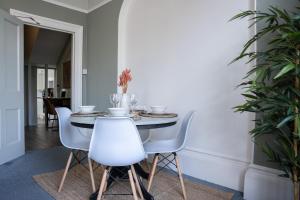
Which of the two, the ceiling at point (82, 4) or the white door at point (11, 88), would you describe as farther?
the ceiling at point (82, 4)

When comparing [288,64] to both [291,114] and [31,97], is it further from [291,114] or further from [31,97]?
[31,97]

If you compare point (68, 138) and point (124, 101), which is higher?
point (124, 101)

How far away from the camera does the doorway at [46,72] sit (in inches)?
235

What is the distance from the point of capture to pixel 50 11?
379 centimetres

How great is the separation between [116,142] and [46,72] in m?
6.87

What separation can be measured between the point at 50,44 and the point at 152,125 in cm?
603

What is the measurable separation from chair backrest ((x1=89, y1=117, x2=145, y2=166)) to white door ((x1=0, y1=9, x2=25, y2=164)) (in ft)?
6.79

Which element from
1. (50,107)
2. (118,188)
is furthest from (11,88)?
(50,107)

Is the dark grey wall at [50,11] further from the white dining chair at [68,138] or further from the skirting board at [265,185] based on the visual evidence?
the skirting board at [265,185]

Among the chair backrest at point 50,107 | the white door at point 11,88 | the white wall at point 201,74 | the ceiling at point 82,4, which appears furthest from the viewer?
the chair backrest at point 50,107

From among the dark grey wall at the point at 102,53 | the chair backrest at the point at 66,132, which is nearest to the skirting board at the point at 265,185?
the chair backrest at the point at 66,132

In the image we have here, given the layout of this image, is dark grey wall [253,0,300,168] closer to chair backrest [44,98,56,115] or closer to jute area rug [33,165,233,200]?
jute area rug [33,165,233,200]

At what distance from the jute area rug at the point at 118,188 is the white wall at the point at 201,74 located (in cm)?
26

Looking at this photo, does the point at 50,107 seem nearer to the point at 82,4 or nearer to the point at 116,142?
the point at 82,4
